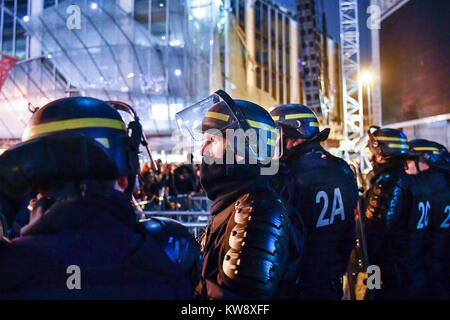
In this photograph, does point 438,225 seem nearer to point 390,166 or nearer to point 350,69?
point 390,166

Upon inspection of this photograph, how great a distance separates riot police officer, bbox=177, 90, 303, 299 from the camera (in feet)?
4.92

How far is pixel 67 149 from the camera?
1135 millimetres

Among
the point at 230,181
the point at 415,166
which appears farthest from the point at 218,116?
the point at 415,166

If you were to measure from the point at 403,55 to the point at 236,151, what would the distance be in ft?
40.7

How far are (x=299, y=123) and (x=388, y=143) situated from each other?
149 centimetres

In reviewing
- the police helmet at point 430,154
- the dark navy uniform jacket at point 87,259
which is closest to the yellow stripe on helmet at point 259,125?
the dark navy uniform jacket at point 87,259

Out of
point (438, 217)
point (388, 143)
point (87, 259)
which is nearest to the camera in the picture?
point (87, 259)

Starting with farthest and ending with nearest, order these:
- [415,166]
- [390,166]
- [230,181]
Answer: [415,166] → [390,166] → [230,181]

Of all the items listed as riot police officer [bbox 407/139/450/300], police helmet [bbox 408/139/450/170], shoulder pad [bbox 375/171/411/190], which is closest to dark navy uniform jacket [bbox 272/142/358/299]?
shoulder pad [bbox 375/171/411/190]

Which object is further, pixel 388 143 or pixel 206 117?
pixel 388 143

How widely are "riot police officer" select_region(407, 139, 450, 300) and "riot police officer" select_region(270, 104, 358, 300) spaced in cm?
173

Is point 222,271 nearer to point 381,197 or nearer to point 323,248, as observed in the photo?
point 323,248

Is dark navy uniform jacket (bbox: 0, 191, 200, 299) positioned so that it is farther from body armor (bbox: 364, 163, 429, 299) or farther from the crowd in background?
the crowd in background
